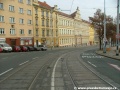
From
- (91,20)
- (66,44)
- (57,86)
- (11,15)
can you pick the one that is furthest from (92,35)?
(57,86)

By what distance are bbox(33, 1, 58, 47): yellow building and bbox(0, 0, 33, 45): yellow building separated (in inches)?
122

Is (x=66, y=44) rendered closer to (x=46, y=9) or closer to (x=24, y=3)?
(x=46, y=9)

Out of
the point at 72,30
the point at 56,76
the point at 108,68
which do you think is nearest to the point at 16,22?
the point at 72,30

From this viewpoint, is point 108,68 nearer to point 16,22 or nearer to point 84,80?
point 84,80

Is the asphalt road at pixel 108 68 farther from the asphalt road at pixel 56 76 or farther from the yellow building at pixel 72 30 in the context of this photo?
the yellow building at pixel 72 30

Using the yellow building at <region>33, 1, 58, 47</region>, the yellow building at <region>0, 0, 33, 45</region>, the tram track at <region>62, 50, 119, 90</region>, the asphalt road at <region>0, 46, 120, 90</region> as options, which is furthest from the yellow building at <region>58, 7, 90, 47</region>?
the tram track at <region>62, 50, 119, 90</region>

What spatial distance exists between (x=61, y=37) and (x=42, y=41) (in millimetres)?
14378

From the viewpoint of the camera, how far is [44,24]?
77438 mm

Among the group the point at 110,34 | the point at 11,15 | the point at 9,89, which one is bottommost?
the point at 9,89

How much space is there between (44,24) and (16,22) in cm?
1554

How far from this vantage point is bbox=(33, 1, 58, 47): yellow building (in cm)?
7281

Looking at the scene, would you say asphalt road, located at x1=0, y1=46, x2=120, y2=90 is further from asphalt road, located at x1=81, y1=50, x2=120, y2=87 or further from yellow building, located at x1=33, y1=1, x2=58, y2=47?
yellow building, located at x1=33, y1=1, x2=58, y2=47

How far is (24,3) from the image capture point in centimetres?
6675

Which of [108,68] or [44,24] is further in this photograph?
[44,24]
